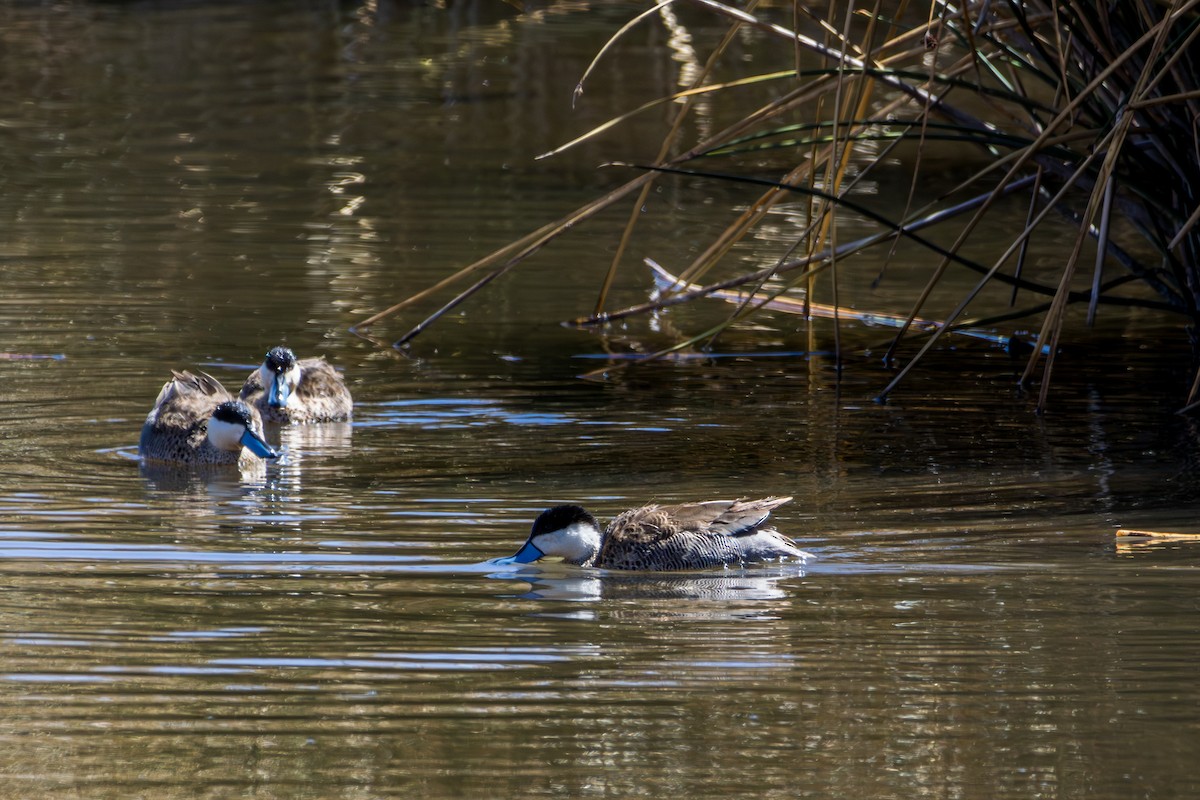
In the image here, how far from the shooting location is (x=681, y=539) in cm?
765

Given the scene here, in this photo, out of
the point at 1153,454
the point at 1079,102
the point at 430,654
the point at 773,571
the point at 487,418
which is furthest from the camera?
the point at 487,418

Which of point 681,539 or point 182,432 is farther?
point 182,432

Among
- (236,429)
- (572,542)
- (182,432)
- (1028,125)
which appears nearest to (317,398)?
(236,429)

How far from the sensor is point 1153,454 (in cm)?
962

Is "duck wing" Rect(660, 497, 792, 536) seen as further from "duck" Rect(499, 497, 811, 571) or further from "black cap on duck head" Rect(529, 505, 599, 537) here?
"black cap on duck head" Rect(529, 505, 599, 537)

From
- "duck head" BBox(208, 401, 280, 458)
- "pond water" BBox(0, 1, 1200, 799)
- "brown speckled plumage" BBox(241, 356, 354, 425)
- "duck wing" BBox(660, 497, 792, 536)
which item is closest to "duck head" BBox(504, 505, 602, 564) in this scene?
"pond water" BBox(0, 1, 1200, 799)

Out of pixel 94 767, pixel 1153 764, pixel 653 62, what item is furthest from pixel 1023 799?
pixel 653 62

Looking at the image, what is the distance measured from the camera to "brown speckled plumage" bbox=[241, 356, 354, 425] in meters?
10.6

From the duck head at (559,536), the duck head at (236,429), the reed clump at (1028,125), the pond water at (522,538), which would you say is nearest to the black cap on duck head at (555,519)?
the duck head at (559,536)

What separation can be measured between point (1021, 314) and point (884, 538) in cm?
296

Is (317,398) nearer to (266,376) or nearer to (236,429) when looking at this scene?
(266,376)

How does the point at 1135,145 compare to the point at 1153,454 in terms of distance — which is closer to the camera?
the point at 1153,454

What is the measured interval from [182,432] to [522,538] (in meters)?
2.52

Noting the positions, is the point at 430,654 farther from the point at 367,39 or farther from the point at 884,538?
the point at 367,39
